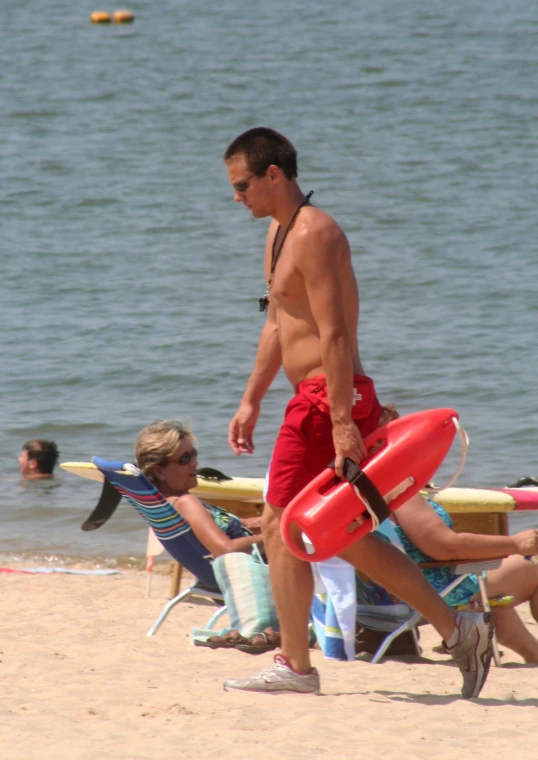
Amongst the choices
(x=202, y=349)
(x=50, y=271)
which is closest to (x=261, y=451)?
(x=202, y=349)

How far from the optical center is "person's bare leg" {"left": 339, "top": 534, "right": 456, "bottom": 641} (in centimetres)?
367

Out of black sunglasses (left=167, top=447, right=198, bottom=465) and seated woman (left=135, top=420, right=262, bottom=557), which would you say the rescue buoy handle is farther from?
black sunglasses (left=167, top=447, right=198, bottom=465)

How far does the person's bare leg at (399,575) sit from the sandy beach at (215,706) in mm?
272

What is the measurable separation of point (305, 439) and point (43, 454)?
5.41 metres

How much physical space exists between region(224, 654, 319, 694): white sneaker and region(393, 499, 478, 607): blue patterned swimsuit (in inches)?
30.6

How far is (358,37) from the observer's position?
102 ft

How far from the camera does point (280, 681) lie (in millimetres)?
3740

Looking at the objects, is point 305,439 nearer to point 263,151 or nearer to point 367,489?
point 367,489

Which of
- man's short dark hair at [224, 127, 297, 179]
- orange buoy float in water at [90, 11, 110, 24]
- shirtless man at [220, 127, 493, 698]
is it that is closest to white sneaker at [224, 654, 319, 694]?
shirtless man at [220, 127, 493, 698]

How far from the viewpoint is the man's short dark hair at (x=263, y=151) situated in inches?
145

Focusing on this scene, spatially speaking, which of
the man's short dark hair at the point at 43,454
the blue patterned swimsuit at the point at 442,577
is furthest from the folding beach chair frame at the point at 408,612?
the man's short dark hair at the point at 43,454

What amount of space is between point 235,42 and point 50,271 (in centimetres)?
1785

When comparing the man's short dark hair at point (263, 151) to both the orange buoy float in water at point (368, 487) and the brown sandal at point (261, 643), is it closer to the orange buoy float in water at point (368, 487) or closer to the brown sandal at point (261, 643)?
the orange buoy float in water at point (368, 487)

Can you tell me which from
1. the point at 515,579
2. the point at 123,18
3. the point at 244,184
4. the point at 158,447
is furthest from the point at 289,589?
the point at 123,18
